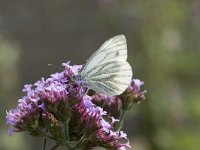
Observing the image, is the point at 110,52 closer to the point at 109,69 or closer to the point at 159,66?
the point at 109,69

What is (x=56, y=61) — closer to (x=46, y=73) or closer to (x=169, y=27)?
(x=46, y=73)

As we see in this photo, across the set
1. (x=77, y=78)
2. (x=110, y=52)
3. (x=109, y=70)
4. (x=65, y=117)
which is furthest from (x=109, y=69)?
(x=65, y=117)

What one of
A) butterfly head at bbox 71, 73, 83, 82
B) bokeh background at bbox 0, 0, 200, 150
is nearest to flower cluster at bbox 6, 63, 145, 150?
butterfly head at bbox 71, 73, 83, 82

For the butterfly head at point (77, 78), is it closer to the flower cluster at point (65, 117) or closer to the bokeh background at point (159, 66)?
the flower cluster at point (65, 117)

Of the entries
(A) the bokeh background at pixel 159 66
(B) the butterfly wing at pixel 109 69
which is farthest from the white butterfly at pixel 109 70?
(A) the bokeh background at pixel 159 66

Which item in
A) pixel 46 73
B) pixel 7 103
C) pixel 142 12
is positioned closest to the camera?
pixel 7 103

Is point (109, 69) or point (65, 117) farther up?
point (109, 69)

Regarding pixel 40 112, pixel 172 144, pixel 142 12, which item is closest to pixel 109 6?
pixel 142 12

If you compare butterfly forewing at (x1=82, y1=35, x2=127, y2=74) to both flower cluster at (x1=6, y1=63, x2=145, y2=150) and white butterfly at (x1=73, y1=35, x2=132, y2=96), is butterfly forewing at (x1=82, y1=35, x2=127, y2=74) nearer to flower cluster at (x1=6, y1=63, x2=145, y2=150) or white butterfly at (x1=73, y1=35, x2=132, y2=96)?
white butterfly at (x1=73, y1=35, x2=132, y2=96)
